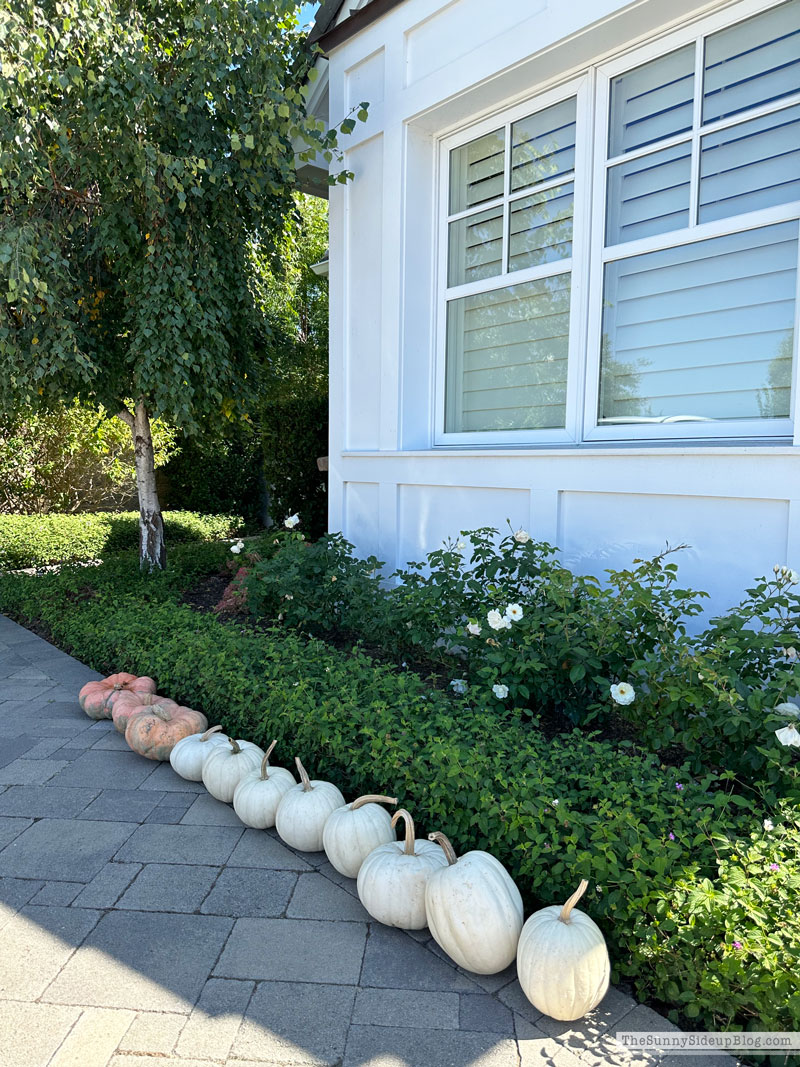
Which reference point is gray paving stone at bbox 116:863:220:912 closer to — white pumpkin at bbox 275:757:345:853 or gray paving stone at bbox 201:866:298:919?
gray paving stone at bbox 201:866:298:919

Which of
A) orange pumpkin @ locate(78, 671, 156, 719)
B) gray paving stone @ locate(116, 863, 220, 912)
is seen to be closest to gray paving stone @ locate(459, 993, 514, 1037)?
gray paving stone @ locate(116, 863, 220, 912)

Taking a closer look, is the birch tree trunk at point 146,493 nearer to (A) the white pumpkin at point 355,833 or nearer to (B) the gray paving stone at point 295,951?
(A) the white pumpkin at point 355,833

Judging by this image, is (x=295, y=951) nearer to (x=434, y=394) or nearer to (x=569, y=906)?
(x=569, y=906)

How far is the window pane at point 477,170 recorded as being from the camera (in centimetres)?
413

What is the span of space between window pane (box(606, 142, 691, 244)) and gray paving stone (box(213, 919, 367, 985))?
324 centimetres

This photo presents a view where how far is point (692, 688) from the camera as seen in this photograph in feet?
7.64

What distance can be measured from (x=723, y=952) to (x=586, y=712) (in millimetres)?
1349

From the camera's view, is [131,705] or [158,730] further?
[131,705]

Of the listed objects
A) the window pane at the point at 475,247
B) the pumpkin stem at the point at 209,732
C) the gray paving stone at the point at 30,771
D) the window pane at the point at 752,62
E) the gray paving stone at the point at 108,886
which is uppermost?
the window pane at the point at 752,62

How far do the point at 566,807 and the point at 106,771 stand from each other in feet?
6.59

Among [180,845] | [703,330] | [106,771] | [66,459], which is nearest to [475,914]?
[180,845]

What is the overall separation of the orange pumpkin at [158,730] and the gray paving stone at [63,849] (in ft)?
1.65

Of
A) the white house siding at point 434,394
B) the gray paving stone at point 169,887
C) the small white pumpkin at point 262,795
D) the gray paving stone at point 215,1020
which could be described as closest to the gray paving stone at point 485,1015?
the gray paving stone at point 215,1020

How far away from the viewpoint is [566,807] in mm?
2047
